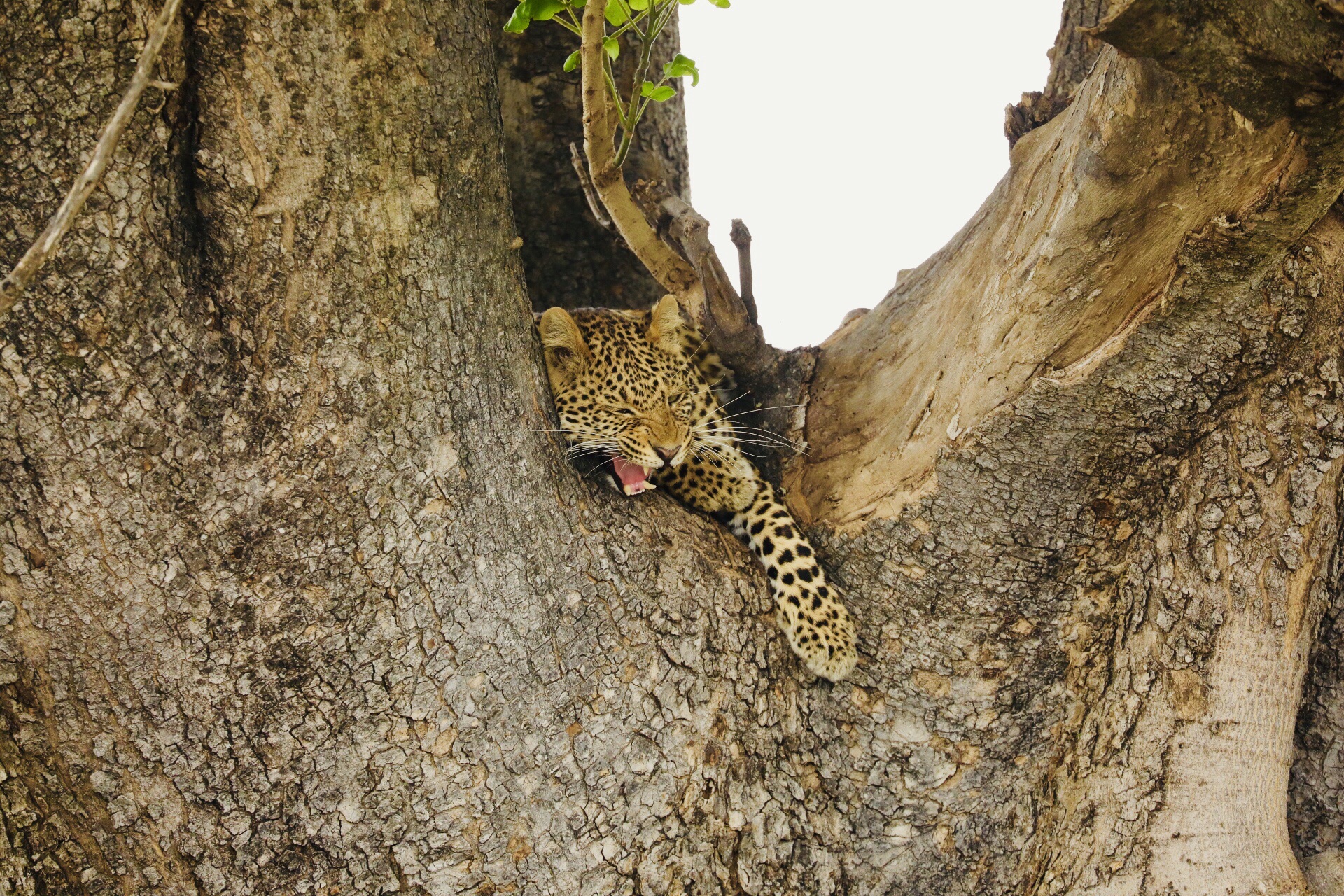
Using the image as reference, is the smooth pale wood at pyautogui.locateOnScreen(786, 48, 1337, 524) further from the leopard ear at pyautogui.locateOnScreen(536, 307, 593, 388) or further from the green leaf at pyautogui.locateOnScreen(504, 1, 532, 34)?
the green leaf at pyautogui.locateOnScreen(504, 1, 532, 34)

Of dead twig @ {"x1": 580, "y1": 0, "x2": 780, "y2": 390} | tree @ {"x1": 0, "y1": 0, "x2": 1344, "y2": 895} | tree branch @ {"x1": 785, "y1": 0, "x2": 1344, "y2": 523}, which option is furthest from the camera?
dead twig @ {"x1": 580, "y1": 0, "x2": 780, "y2": 390}

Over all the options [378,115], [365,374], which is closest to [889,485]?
[365,374]

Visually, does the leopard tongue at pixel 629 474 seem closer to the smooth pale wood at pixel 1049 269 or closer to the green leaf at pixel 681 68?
the smooth pale wood at pixel 1049 269

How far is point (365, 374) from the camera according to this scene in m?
2.68

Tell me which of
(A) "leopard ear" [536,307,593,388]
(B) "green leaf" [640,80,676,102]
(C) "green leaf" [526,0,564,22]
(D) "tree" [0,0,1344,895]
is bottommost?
(D) "tree" [0,0,1344,895]

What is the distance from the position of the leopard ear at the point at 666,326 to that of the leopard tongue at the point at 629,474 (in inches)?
26.7

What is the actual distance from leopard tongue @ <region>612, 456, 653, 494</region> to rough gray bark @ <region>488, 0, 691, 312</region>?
108 cm

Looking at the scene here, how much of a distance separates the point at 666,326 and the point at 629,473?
893 mm

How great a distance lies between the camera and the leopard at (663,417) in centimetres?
384

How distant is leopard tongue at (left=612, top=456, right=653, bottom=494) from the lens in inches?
145

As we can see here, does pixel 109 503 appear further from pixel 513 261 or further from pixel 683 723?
pixel 683 723

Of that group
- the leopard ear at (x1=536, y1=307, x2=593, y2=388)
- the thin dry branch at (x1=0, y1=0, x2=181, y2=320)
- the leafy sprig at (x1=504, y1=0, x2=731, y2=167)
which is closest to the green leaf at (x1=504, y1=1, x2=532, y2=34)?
the leafy sprig at (x1=504, y1=0, x2=731, y2=167)

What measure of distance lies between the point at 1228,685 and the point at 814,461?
1.48 m

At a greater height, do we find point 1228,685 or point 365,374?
point 365,374
